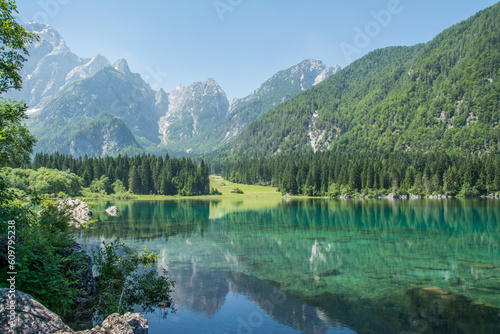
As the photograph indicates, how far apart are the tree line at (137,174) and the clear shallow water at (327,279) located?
107098mm

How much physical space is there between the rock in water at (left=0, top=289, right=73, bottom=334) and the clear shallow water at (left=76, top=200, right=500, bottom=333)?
8.29 meters

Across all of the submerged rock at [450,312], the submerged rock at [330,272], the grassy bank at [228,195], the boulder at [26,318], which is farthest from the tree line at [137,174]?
the boulder at [26,318]

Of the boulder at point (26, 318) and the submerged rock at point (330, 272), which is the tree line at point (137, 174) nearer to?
the submerged rock at point (330, 272)

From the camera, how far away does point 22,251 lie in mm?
11875

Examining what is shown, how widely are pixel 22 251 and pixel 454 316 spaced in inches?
883

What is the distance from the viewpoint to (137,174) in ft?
504

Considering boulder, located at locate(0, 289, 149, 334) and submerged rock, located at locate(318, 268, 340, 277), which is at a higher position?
boulder, located at locate(0, 289, 149, 334)

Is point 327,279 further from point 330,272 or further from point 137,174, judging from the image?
point 137,174

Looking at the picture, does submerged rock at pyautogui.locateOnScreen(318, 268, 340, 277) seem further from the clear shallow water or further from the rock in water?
the rock in water

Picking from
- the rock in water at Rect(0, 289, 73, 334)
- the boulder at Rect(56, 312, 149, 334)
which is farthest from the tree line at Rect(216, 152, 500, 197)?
the rock in water at Rect(0, 289, 73, 334)

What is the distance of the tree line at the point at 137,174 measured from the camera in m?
147

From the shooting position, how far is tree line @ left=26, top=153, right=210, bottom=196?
482 feet

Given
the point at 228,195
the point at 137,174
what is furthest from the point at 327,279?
the point at 137,174

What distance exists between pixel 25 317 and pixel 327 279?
2180cm
